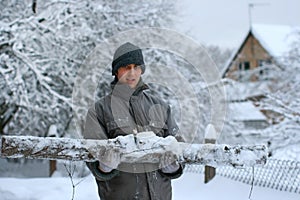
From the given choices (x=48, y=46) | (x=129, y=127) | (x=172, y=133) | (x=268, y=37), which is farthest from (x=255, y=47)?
(x=129, y=127)

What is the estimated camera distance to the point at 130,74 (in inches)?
102

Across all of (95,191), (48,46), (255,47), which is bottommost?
(95,191)

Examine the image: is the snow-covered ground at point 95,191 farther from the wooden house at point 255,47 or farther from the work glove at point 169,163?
the wooden house at point 255,47

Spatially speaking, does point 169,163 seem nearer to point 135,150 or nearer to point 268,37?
point 135,150

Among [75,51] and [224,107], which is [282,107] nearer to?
[224,107]

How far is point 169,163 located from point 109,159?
327mm

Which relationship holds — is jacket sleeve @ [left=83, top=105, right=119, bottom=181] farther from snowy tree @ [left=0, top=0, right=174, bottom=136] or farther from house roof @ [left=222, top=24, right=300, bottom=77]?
house roof @ [left=222, top=24, right=300, bottom=77]

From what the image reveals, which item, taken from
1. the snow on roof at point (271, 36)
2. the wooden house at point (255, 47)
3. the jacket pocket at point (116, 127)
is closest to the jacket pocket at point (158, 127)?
the jacket pocket at point (116, 127)

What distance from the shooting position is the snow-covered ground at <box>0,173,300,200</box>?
5508 millimetres

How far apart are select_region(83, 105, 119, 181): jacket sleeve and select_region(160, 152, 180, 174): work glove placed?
25cm

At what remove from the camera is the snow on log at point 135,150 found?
2.31m

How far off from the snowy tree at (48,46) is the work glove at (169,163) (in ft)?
19.2

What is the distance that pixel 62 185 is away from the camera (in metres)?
6.37

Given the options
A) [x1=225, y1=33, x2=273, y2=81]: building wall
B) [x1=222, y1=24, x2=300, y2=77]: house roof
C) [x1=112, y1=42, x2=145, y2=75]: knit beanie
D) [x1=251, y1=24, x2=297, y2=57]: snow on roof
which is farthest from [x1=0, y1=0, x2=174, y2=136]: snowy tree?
[x1=225, y1=33, x2=273, y2=81]: building wall
